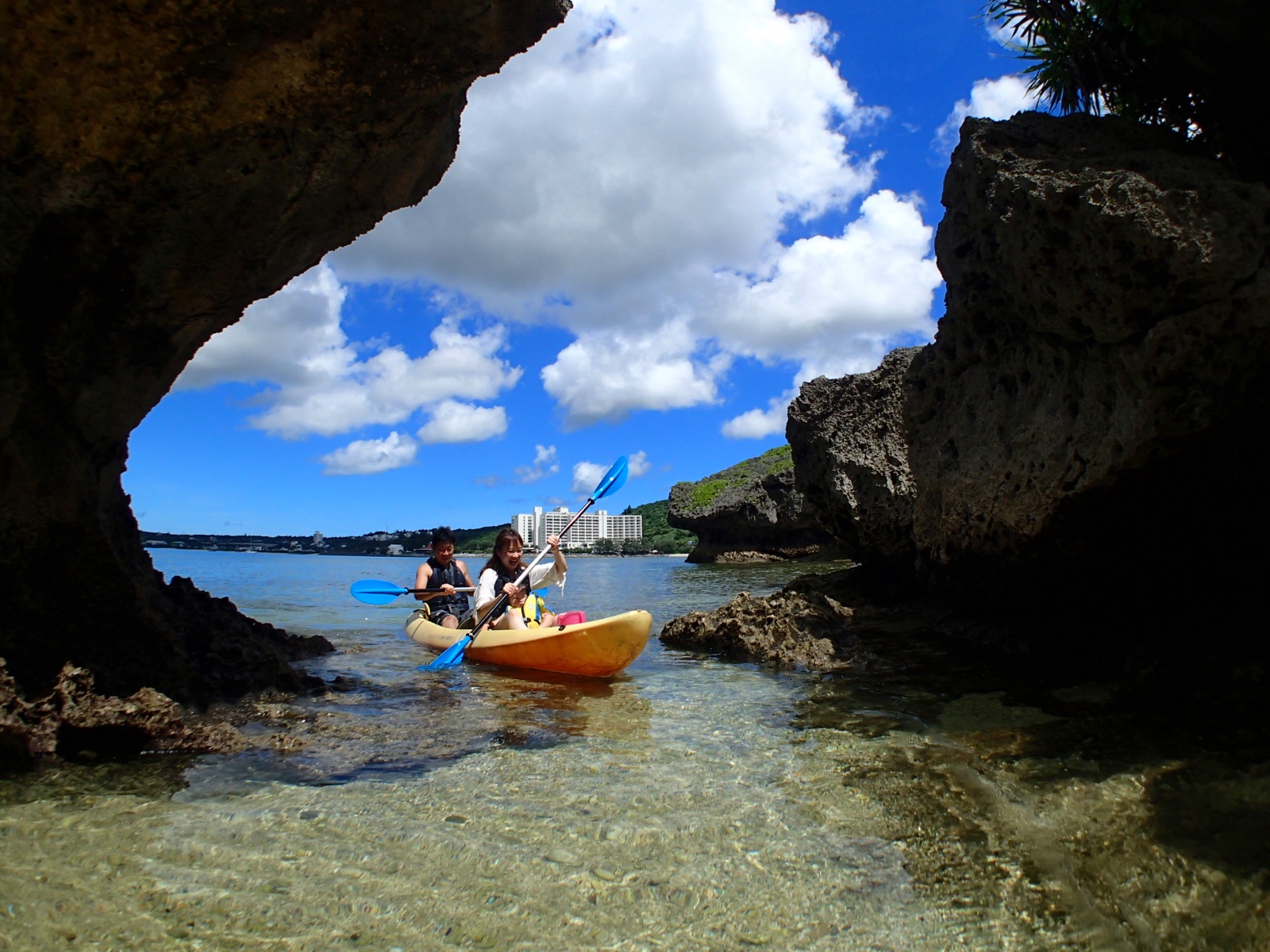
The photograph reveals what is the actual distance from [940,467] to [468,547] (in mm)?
86187

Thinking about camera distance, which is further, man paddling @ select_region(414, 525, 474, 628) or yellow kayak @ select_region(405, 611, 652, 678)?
man paddling @ select_region(414, 525, 474, 628)

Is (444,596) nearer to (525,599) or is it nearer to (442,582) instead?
(442,582)

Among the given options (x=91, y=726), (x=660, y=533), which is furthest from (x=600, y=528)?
(x=91, y=726)

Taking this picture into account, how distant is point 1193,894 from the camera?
2.76 m

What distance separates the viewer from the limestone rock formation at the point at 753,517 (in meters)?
35.9

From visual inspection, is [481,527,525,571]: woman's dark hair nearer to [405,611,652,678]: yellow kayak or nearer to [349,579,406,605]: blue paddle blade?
[405,611,652,678]: yellow kayak

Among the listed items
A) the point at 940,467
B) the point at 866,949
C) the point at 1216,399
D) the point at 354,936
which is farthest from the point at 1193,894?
the point at 940,467

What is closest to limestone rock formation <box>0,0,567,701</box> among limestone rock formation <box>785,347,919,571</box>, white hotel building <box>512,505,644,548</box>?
limestone rock formation <box>785,347,919,571</box>

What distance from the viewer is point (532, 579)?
9.62 m

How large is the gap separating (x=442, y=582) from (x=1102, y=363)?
29.1ft

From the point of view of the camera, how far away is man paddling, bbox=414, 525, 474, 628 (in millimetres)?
11000

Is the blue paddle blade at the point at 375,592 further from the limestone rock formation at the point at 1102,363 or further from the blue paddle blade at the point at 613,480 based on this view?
the limestone rock formation at the point at 1102,363

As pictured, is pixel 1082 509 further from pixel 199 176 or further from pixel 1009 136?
pixel 199 176

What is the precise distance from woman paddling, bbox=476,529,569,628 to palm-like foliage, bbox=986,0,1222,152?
7.18 meters
